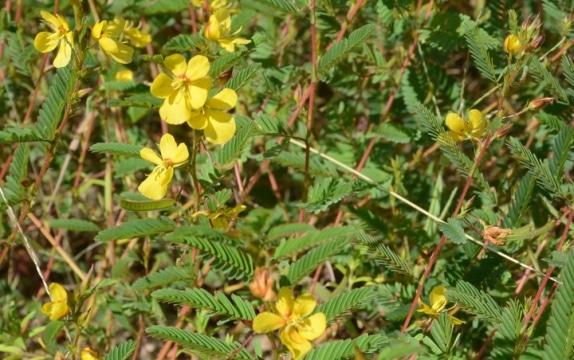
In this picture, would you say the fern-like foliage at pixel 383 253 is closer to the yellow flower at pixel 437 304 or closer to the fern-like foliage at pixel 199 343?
the yellow flower at pixel 437 304

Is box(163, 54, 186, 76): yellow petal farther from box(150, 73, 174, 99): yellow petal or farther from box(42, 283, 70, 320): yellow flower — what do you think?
box(42, 283, 70, 320): yellow flower

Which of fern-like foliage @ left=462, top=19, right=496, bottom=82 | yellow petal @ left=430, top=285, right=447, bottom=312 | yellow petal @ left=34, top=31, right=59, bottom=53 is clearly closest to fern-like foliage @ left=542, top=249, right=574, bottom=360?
yellow petal @ left=430, top=285, right=447, bottom=312

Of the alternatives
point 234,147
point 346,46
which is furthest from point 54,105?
point 346,46

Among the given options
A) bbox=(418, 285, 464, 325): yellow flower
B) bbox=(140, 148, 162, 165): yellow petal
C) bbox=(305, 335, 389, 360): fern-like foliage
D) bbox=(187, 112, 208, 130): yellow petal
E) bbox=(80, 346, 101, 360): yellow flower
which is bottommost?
bbox=(80, 346, 101, 360): yellow flower

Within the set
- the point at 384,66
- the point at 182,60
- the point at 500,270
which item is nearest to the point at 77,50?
the point at 182,60

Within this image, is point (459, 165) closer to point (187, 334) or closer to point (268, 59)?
point (187, 334)

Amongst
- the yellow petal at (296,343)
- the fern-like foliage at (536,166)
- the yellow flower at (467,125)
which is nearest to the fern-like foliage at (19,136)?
the yellow petal at (296,343)

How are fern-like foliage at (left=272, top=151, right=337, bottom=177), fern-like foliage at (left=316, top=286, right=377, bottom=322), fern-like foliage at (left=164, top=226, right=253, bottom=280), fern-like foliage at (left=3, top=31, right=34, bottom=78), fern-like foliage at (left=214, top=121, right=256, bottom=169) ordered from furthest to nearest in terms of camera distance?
fern-like foliage at (left=3, top=31, right=34, bottom=78) → fern-like foliage at (left=272, top=151, right=337, bottom=177) → fern-like foliage at (left=214, top=121, right=256, bottom=169) → fern-like foliage at (left=316, top=286, right=377, bottom=322) → fern-like foliage at (left=164, top=226, right=253, bottom=280)
